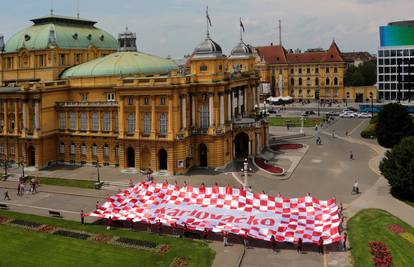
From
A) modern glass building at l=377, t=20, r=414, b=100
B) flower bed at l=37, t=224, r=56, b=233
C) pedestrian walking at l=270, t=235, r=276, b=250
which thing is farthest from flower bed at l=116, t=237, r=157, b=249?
modern glass building at l=377, t=20, r=414, b=100

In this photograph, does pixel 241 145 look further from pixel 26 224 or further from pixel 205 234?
pixel 26 224

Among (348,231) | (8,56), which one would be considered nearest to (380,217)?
(348,231)

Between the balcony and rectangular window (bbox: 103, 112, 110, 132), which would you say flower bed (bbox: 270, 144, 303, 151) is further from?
the balcony

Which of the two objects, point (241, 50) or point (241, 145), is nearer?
point (241, 145)

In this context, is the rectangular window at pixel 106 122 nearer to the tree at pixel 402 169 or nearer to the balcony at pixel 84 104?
the balcony at pixel 84 104

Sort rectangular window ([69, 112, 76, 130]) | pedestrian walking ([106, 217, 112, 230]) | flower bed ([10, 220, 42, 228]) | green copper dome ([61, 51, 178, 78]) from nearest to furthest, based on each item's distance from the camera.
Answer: pedestrian walking ([106, 217, 112, 230]) < flower bed ([10, 220, 42, 228]) < rectangular window ([69, 112, 76, 130]) < green copper dome ([61, 51, 178, 78])

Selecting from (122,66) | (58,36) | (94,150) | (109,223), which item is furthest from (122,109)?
(109,223)

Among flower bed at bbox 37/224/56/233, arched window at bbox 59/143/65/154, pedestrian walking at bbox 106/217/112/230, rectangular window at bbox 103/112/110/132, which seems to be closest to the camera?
flower bed at bbox 37/224/56/233
